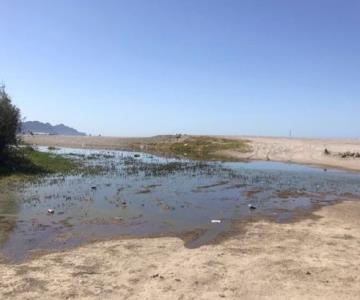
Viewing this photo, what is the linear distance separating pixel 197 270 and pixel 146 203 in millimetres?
10541

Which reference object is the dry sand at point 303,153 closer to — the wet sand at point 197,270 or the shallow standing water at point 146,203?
the shallow standing water at point 146,203

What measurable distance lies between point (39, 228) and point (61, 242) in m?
2.15

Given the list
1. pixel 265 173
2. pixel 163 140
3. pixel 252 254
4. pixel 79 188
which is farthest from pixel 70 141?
pixel 252 254

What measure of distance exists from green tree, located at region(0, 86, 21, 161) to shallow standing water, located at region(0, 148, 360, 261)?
581 centimetres

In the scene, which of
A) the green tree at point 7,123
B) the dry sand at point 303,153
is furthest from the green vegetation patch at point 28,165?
the dry sand at point 303,153

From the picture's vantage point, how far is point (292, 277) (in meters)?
11.8

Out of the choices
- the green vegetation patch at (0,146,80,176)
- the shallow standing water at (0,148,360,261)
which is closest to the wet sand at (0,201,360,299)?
the shallow standing water at (0,148,360,261)

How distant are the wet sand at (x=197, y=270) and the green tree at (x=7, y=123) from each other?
21.7 meters

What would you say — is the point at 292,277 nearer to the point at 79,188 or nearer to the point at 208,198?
the point at 208,198

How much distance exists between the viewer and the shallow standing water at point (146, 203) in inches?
642

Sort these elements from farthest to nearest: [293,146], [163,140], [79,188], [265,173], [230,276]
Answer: [163,140], [293,146], [265,173], [79,188], [230,276]

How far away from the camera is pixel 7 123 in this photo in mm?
34000

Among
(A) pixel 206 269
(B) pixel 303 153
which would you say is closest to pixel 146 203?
(A) pixel 206 269

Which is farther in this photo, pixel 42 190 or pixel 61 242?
pixel 42 190
